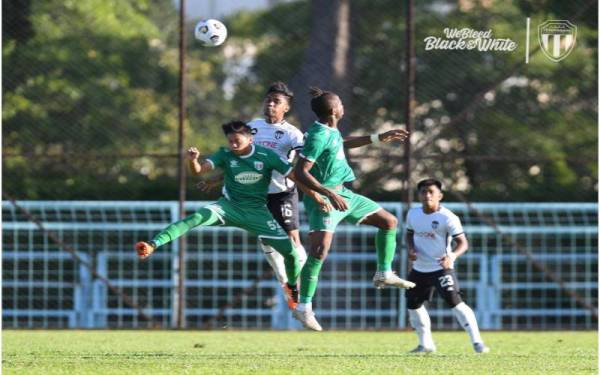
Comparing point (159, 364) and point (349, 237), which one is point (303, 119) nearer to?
point (349, 237)

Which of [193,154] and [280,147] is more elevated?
[280,147]

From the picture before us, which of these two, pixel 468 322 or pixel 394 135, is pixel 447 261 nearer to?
pixel 468 322

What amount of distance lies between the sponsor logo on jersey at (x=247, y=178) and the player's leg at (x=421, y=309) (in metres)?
1.73

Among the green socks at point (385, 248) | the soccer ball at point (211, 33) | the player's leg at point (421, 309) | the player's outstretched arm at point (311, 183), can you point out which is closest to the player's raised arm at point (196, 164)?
the player's outstretched arm at point (311, 183)

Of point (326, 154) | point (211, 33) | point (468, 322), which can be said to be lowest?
point (468, 322)

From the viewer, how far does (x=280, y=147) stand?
11.6m

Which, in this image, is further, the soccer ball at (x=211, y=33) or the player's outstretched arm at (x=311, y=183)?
the soccer ball at (x=211, y=33)

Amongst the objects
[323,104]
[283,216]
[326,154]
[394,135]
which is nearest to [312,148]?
[326,154]

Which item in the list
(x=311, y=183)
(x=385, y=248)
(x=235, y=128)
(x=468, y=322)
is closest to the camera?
(x=311, y=183)

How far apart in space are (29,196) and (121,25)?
784cm

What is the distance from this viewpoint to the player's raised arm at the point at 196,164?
34.5 ft

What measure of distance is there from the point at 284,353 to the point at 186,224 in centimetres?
163

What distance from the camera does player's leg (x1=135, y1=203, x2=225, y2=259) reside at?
10.4 m

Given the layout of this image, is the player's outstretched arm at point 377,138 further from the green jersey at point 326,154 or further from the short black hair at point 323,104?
the short black hair at point 323,104
